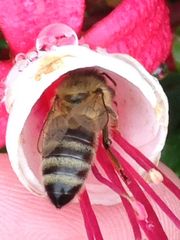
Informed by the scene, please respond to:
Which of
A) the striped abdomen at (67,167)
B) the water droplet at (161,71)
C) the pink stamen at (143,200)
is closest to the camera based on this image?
the striped abdomen at (67,167)

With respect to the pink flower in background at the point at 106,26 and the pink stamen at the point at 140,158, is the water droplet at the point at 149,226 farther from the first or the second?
the pink flower in background at the point at 106,26

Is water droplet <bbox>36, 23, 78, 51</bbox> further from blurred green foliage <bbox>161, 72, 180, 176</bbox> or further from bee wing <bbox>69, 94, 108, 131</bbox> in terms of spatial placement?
blurred green foliage <bbox>161, 72, 180, 176</bbox>

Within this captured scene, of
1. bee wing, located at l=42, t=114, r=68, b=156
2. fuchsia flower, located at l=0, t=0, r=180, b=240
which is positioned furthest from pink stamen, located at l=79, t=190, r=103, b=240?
bee wing, located at l=42, t=114, r=68, b=156

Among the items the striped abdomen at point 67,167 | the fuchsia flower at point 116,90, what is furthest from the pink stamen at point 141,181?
the striped abdomen at point 67,167

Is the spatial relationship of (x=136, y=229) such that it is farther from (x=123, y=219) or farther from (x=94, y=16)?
(x=94, y=16)

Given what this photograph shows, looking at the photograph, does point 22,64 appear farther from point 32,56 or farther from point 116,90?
point 116,90

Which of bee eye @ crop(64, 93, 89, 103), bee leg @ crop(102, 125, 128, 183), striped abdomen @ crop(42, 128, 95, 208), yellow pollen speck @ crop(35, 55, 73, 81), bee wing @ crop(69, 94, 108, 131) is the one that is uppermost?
yellow pollen speck @ crop(35, 55, 73, 81)

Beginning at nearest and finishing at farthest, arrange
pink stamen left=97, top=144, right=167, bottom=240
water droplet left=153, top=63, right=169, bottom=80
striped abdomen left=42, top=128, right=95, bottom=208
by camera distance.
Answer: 1. striped abdomen left=42, top=128, right=95, bottom=208
2. pink stamen left=97, top=144, right=167, bottom=240
3. water droplet left=153, top=63, right=169, bottom=80
